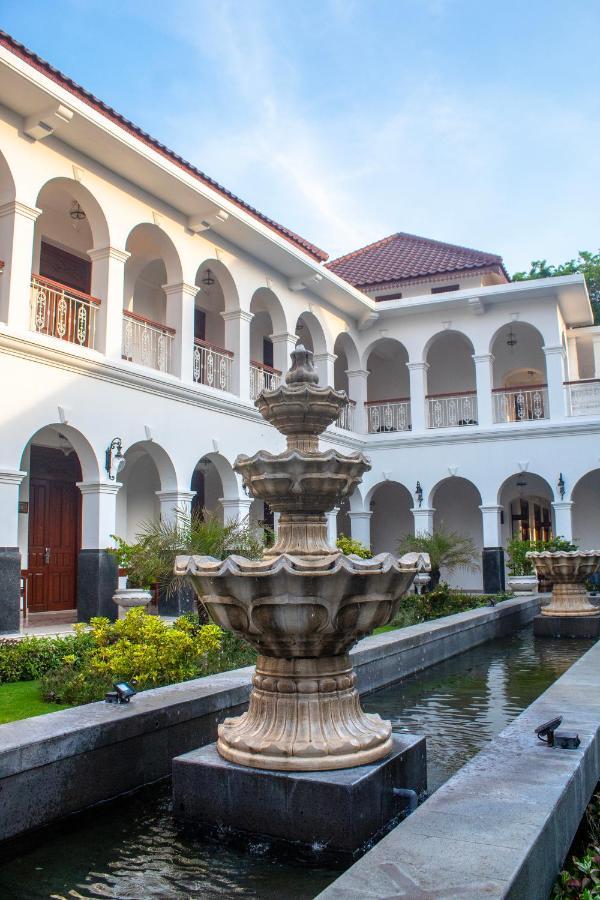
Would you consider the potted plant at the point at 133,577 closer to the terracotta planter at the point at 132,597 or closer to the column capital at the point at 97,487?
the terracotta planter at the point at 132,597

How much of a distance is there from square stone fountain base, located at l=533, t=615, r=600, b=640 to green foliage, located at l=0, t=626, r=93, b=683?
20.7 ft

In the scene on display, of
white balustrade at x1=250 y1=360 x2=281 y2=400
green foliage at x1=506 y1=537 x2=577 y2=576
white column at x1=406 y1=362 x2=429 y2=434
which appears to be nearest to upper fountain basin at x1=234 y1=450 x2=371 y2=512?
white balustrade at x1=250 y1=360 x2=281 y2=400

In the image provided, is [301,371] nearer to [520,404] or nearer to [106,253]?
[106,253]

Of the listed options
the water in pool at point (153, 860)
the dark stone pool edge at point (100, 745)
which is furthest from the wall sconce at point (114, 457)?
the water in pool at point (153, 860)

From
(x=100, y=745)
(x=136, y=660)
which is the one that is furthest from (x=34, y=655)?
(x=100, y=745)

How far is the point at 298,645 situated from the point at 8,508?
7.07m

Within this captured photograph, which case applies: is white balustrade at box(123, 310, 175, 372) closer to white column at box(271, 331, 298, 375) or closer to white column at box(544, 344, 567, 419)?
white column at box(271, 331, 298, 375)

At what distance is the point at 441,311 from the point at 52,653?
1411cm

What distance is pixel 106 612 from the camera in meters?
11.2

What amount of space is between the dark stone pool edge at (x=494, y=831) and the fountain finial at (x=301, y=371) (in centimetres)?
217

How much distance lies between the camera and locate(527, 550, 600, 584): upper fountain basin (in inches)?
428

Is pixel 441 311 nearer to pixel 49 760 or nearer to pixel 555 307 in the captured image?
pixel 555 307

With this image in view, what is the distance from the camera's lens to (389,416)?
2044 centimetres

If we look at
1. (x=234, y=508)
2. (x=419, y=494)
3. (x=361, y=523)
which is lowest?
(x=361, y=523)
